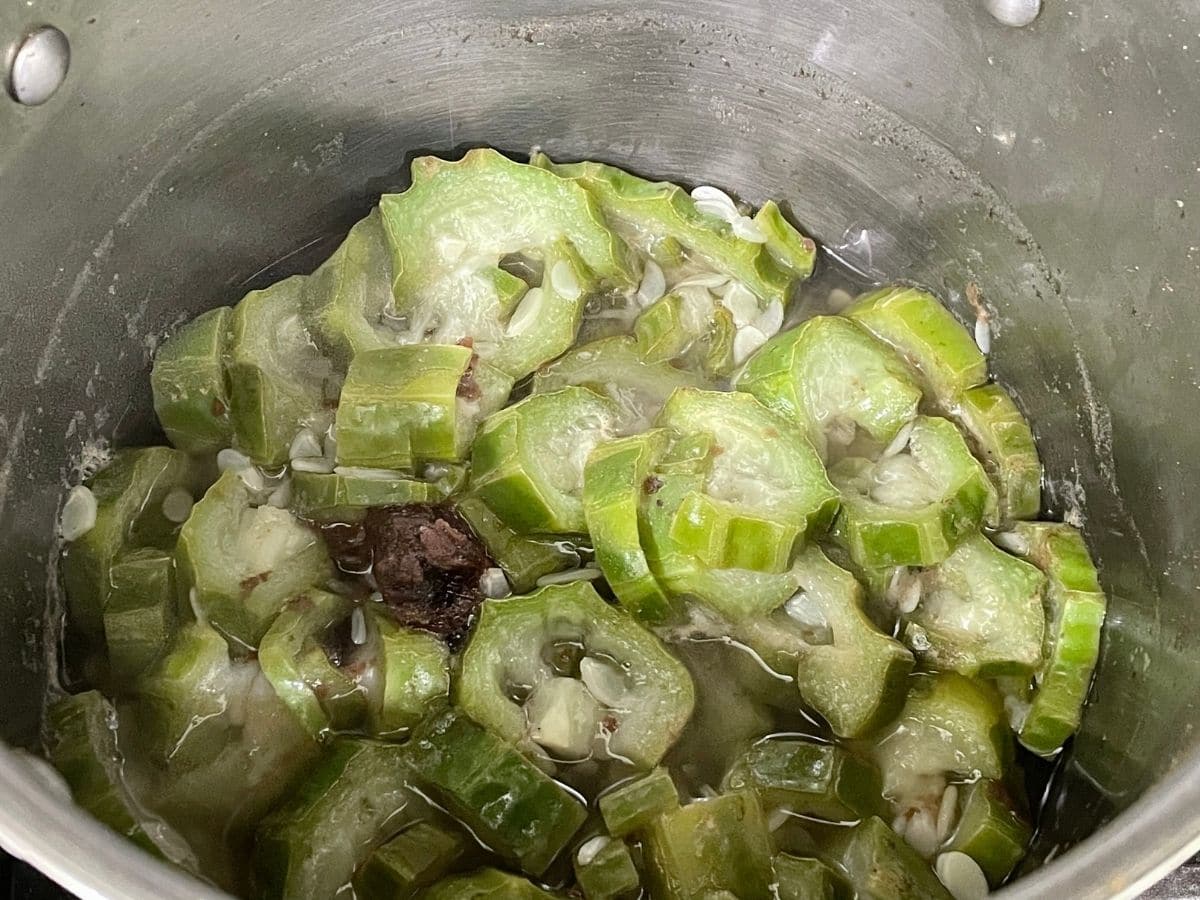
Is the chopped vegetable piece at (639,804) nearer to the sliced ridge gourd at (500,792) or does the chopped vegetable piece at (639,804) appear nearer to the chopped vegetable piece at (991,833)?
the sliced ridge gourd at (500,792)

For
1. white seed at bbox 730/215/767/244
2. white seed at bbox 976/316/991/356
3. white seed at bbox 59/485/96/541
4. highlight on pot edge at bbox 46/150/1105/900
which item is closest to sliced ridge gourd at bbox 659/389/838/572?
highlight on pot edge at bbox 46/150/1105/900

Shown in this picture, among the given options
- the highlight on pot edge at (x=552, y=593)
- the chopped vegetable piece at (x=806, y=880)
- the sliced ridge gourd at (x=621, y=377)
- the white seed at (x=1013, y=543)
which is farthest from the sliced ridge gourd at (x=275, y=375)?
the white seed at (x=1013, y=543)

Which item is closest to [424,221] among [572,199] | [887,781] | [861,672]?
[572,199]

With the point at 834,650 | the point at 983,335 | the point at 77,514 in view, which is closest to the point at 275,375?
the point at 77,514

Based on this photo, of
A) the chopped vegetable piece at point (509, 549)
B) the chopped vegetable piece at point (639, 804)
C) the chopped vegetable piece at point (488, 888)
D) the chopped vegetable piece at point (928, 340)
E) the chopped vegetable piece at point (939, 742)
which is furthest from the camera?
the chopped vegetable piece at point (928, 340)

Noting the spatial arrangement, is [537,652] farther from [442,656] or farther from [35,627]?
[35,627]

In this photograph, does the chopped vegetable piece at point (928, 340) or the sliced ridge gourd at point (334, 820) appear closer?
the sliced ridge gourd at point (334, 820)

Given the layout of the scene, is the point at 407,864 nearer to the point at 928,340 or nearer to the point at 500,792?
the point at 500,792
